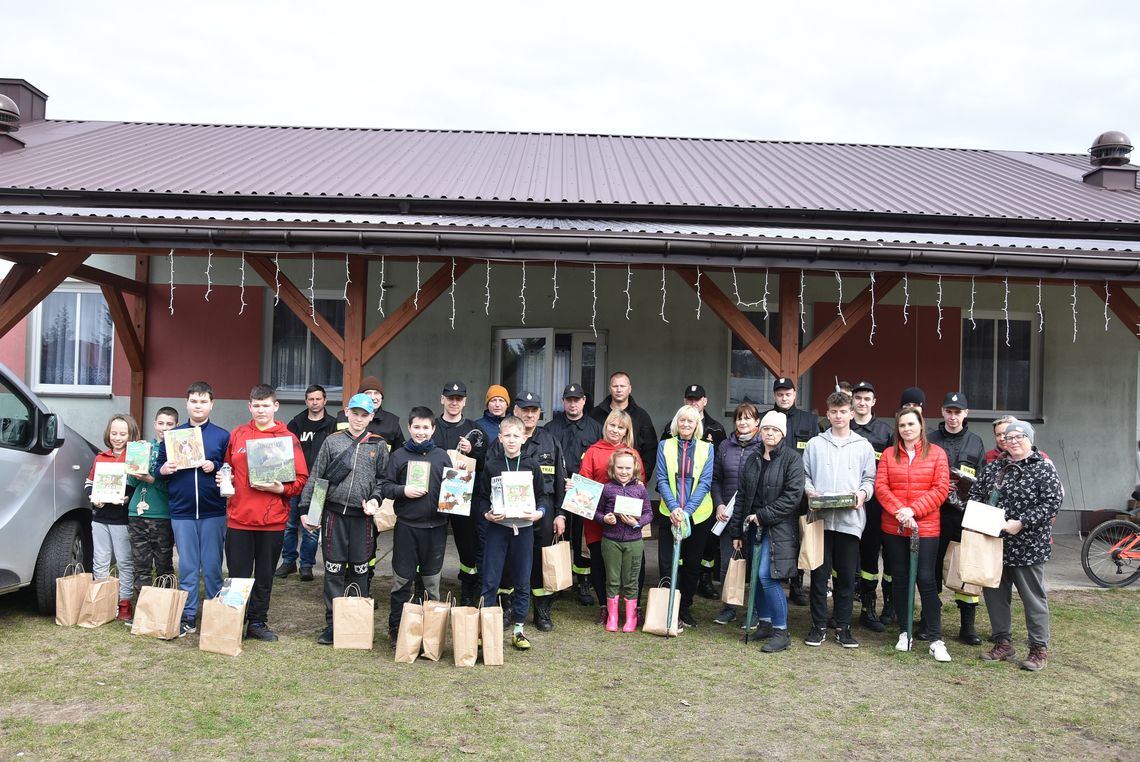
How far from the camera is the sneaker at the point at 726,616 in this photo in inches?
238

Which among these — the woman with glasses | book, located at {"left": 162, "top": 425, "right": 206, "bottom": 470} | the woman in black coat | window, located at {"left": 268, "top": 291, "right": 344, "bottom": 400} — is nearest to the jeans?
book, located at {"left": 162, "top": 425, "right": 206, "bottom": 470}

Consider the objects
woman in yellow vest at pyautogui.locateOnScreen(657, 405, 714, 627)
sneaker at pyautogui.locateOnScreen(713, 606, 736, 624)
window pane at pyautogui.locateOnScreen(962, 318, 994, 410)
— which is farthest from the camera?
window pane at pyautogui.locateOnScreen(962, 318, 994, 410)

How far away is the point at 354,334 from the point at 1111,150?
11642 millimetres

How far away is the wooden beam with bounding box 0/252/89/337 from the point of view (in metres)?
7.43

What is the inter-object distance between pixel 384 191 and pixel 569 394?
458 cm

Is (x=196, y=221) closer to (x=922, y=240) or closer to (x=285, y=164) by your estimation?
(x=285, y=164)

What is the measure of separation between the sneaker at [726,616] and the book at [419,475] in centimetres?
249

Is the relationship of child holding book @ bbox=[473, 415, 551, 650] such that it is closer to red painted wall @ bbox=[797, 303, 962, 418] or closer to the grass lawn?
the grass lawn

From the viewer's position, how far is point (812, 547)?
18.0 ft

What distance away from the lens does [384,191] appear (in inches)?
385

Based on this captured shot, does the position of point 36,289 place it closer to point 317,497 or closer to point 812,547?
point 317,497

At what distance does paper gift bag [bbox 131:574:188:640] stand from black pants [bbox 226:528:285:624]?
0.43 meters

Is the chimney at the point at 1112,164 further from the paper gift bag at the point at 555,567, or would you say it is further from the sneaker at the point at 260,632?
the sneaker at the point at 260,632

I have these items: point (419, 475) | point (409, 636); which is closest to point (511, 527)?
point (419, 475)
